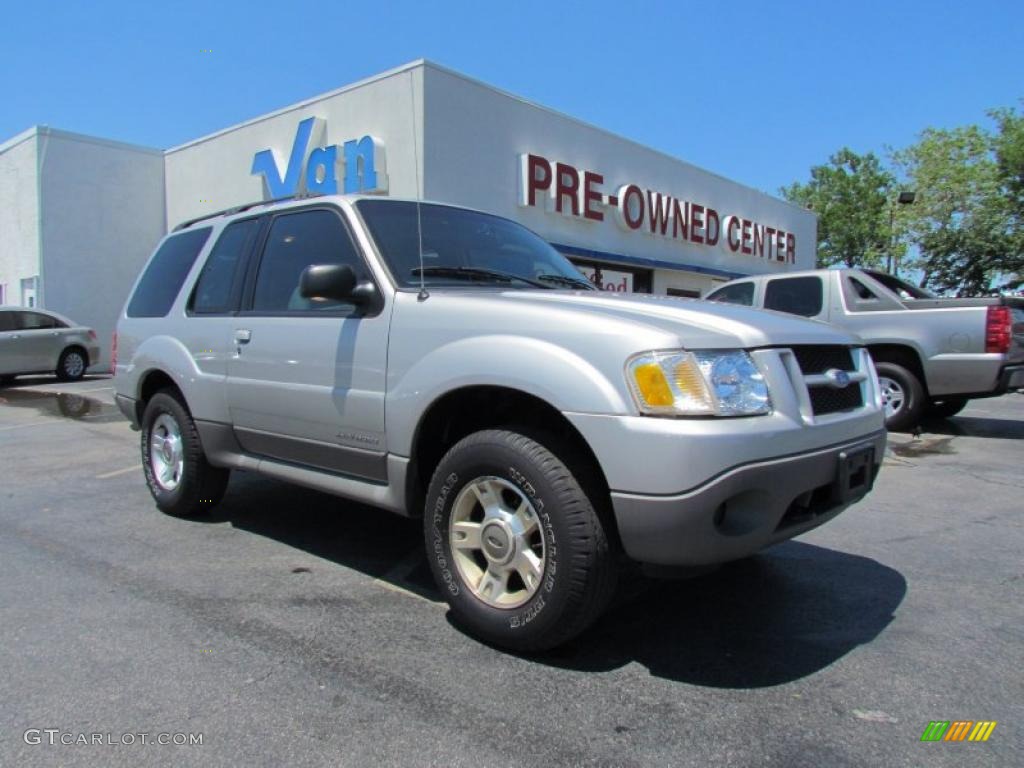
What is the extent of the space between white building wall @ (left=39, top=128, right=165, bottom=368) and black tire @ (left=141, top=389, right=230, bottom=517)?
15.9 meters

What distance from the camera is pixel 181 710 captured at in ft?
8.23

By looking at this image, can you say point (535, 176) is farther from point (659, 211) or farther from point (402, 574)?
point (402, 574)

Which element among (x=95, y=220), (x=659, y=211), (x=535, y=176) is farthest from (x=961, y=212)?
(x=95, y=220)

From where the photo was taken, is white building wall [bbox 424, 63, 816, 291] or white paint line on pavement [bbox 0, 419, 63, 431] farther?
white building wall [bbox 424, 63, 816, 291]

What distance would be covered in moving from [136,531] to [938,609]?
449 cm

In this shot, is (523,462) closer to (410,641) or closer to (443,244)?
(410,641)

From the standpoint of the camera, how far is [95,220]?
1888 centimetres

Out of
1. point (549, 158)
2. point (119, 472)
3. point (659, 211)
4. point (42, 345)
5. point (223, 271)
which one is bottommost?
point (119, 472)

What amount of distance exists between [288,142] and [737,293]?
32.9ft

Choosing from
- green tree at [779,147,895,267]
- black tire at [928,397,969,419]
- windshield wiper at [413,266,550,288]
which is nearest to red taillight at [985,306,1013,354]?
black tire at [928,397,969,419]

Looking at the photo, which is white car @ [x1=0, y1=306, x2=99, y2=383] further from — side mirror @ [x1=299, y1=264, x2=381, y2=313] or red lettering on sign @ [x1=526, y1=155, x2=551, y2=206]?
side mirror @ [x1=299, y1=264, x2=381, y2=313]

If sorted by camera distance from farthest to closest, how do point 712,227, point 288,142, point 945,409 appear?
point 712,227, point 288,142, point 945,409

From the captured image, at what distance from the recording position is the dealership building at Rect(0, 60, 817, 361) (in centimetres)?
1319

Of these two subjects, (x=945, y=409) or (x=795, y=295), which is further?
(x=945, y=409)
